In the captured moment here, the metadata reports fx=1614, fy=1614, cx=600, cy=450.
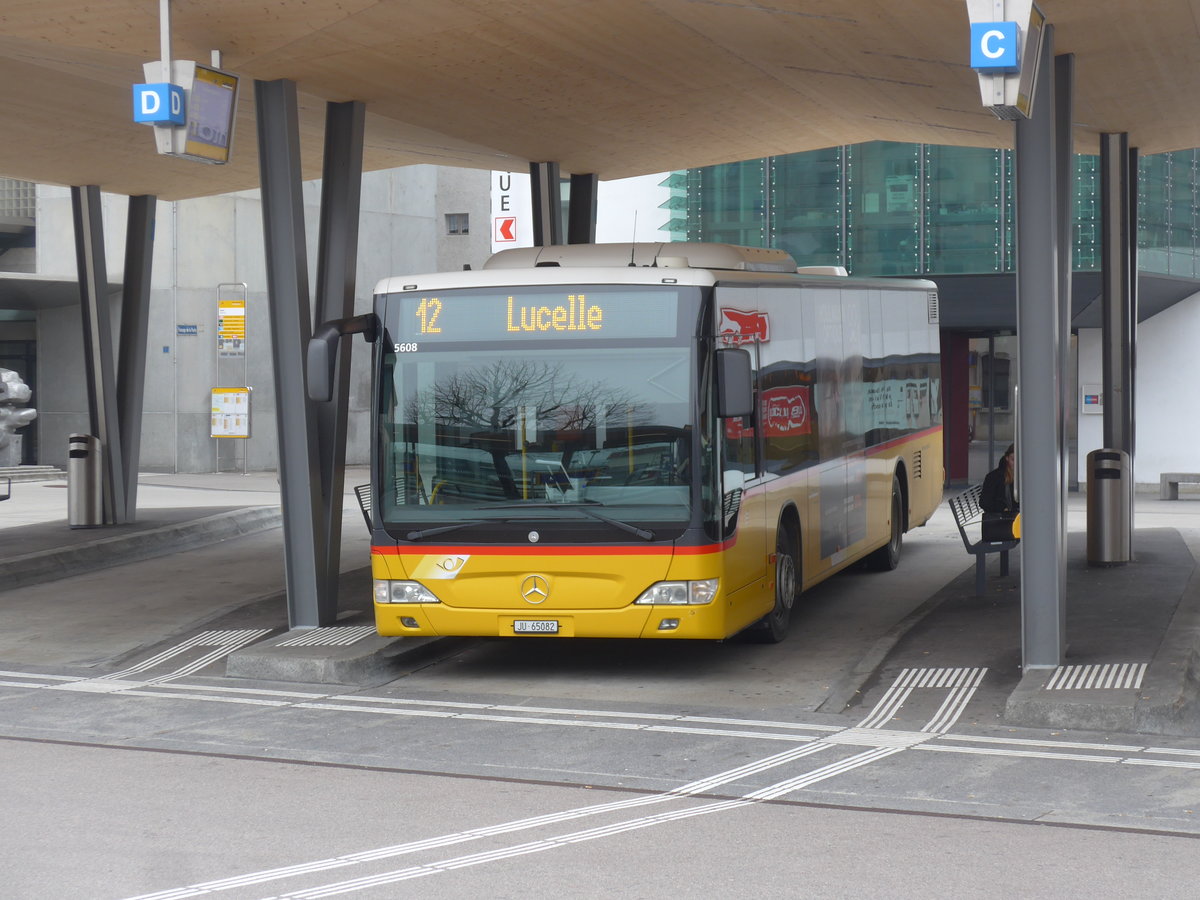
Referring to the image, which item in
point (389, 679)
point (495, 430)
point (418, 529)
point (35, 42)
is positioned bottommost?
point (389, 679)

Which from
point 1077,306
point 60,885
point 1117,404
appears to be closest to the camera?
point 60,885

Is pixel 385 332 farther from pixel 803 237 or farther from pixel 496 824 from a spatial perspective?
pixel 803 237

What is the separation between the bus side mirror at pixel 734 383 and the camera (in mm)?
10820

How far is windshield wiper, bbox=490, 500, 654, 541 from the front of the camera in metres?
10.9

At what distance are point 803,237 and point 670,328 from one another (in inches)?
739

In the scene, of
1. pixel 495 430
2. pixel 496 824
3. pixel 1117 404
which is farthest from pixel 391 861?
pixel 1117 404

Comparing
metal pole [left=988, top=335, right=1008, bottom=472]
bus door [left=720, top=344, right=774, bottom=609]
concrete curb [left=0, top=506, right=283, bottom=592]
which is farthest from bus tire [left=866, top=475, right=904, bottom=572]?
metal pole [left=988, top=335, right=1008, bottom=472]

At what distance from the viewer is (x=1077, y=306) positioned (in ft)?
93.3

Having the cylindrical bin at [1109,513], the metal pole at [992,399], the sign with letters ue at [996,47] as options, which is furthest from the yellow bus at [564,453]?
the metal pole at [992,399]

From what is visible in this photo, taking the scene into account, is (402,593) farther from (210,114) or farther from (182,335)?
(182,335)

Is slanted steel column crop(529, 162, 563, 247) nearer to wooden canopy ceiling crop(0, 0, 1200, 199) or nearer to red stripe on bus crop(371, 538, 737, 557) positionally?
wooden canopy ceiling crop(0, 0, 1200, 199)

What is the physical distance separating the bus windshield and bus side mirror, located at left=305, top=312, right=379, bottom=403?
18cm

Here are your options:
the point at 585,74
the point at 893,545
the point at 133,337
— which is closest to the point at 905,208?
the point at 893,545

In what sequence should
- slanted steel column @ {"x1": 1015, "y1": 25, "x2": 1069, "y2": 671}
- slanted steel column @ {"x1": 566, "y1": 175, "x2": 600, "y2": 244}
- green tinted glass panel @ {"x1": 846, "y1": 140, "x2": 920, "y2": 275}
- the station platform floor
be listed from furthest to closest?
green tinted glass panel @ {"x1": 846, "y1": 140, "x2": 920, "y2": 275} < slanted steel column @ {"x1": 566, "y1": 175, "x2": 600, "y2": 244} < slanted steel column @ {"x1": 1015, "y1": 25, "x2": 1069, "y2": 671} < the station platform floor
